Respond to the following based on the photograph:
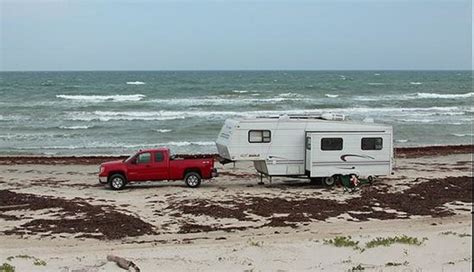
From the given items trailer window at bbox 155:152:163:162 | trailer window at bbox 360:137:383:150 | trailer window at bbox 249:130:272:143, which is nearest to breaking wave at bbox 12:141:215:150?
trailer window at bbox 155:152:163:162

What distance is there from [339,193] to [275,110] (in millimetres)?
35388

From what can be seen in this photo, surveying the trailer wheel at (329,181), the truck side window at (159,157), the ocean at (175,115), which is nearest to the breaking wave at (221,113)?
the ocean at (175,115)

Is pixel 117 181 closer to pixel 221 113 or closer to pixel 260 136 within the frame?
pixel 260 136

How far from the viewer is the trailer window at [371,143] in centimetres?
2200

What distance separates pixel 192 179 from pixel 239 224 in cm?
562

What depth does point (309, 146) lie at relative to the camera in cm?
2164

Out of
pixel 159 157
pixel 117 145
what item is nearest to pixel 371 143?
pixel 159 157

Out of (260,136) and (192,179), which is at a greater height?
(260,136)

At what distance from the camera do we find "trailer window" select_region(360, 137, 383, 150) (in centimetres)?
2200

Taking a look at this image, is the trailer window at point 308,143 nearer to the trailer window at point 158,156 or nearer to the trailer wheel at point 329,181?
the trailer wheel at point 329,181

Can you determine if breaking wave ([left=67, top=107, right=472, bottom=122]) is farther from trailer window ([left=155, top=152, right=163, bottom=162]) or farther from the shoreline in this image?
trailer window ([left=155, top=152, right=163, bottom=162])

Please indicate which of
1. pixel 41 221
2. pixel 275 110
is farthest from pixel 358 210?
pixel 275 110

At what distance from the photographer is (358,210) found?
59.8 feet

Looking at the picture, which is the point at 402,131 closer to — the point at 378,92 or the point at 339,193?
the point at 339,193
